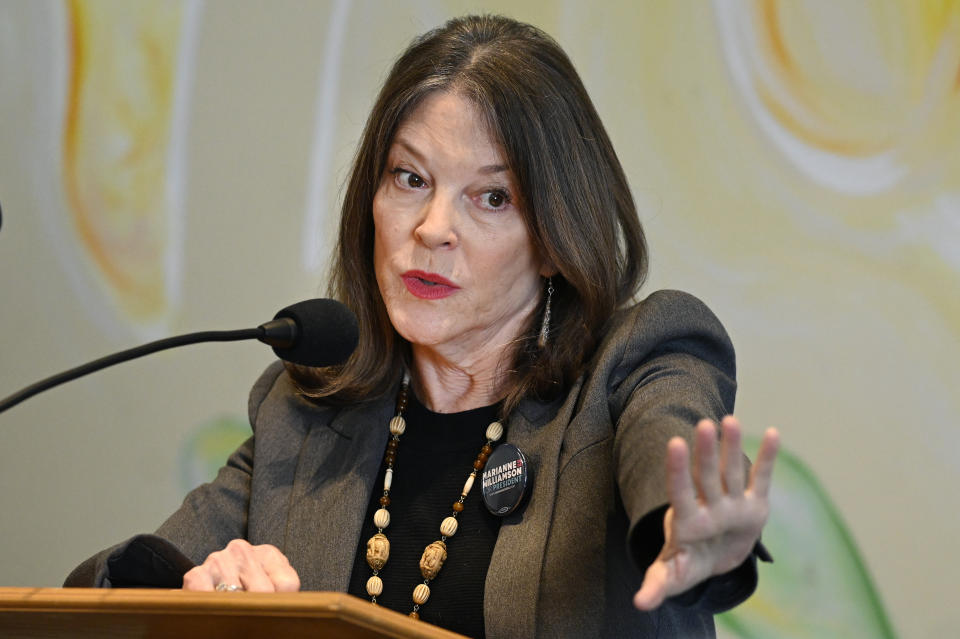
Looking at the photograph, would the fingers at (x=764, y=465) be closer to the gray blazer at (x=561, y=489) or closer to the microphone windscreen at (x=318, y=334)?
the gray blazer at (x=561, y=489)

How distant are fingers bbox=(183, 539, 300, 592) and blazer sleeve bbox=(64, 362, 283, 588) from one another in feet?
0.24

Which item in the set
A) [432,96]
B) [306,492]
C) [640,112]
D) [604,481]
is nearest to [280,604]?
[604,481]

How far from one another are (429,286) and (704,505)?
34.2 inches

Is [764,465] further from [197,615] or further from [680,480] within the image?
[197,615]

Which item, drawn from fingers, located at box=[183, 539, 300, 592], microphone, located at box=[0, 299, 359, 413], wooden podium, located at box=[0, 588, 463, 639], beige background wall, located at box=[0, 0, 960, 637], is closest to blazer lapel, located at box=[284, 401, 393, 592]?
fingers, located at box=[183, 539, 300, 592]

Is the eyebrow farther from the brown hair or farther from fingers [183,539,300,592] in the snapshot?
fingers [183,539,300,592]

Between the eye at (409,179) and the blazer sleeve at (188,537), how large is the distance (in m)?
0.43

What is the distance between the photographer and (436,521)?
73.2 inches

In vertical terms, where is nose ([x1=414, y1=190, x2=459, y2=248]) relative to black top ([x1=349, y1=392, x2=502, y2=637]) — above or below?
above

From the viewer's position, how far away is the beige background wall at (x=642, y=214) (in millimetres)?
2281

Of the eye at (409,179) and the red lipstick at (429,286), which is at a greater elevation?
the eye at (409,179)

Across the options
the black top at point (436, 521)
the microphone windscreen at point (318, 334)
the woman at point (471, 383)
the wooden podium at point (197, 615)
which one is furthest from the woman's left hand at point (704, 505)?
the black top at point (436, 521)

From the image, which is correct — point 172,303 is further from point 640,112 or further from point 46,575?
point 640,112

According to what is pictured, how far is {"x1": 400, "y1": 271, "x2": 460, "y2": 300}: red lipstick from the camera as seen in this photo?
1.92 meters
